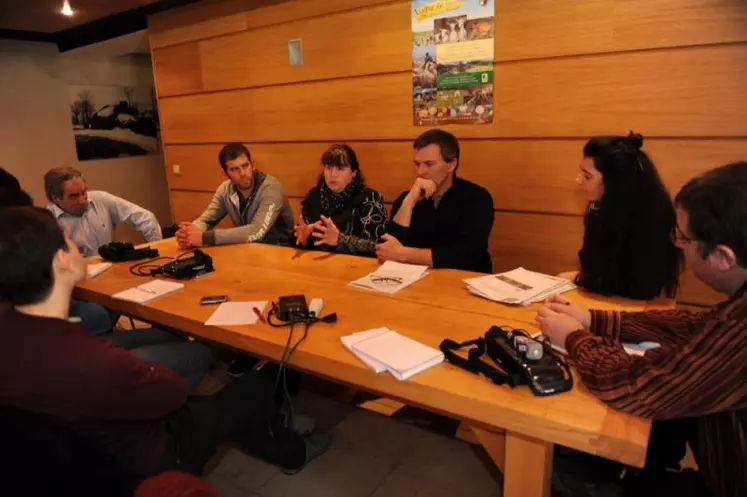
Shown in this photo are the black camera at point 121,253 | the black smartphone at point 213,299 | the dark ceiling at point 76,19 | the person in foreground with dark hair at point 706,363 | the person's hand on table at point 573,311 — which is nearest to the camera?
the person in foreground with dark hair at point 706,363

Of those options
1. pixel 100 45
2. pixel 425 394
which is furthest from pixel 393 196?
pixel 100 45

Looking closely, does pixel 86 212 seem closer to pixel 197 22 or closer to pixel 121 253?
pixel 121 253

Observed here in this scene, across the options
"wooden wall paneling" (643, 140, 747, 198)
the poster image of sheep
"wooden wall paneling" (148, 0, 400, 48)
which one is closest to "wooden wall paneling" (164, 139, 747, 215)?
"wooden wall paneling" (643, 140, 747, 198)

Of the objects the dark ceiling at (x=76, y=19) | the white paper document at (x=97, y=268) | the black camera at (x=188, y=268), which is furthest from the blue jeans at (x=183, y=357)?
the dark ceiling at (x=76, y=19)

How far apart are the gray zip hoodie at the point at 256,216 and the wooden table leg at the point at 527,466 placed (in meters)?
1.89

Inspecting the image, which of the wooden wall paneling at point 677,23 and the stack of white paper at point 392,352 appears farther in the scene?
the wooden wall paneling at point 677,23

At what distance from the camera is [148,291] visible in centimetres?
191

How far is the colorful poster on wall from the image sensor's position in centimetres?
285

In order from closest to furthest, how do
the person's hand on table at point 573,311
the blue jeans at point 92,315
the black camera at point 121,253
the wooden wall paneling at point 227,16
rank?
the person's hand on table at point 573,311, the blue jeans at point 92,315, the black camera at point 121,253, the wooden wall paneling at point 227,16

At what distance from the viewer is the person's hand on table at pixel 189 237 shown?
2596 millimetres

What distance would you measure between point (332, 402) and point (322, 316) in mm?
1013

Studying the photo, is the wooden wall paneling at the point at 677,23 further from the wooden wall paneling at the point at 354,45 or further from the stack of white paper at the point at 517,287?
the stack of white paper at the point at 517,287

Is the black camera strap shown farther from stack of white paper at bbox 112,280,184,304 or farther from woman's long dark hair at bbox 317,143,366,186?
woman's long dark hair at bbox 317,143,366,186

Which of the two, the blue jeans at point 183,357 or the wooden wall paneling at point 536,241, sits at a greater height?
the wooden wall paneling at point 536,241
